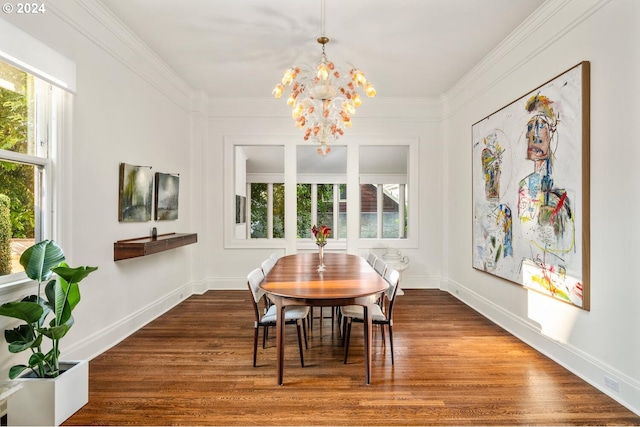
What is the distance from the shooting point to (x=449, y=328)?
3738 millimetres

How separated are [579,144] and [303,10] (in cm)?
250

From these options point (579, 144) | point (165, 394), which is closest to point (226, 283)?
point (165, 394)

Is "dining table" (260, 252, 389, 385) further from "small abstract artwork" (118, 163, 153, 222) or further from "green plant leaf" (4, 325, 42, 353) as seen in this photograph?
"small abstract artwork" (118, 163, 153, 222)

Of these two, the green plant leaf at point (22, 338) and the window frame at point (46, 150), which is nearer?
the green plant leaf at point (22, 338)

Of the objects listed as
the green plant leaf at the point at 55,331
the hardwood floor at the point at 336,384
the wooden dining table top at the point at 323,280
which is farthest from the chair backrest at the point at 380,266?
the green plant leaf at the point at 55,331

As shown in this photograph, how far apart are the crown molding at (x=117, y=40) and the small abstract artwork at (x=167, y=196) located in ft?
3.54

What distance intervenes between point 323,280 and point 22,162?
229cm

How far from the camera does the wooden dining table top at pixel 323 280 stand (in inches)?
97.0

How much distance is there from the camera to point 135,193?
366 centimetres

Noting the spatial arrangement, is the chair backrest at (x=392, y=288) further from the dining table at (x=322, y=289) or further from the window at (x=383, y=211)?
the window at (x=383, y=211)

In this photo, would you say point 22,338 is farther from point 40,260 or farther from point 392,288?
point 392,288

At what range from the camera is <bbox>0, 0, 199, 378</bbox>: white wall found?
2.73 metres

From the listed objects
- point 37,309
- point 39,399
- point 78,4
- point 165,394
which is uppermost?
point 78,4

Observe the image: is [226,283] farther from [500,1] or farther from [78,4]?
[500,1]
